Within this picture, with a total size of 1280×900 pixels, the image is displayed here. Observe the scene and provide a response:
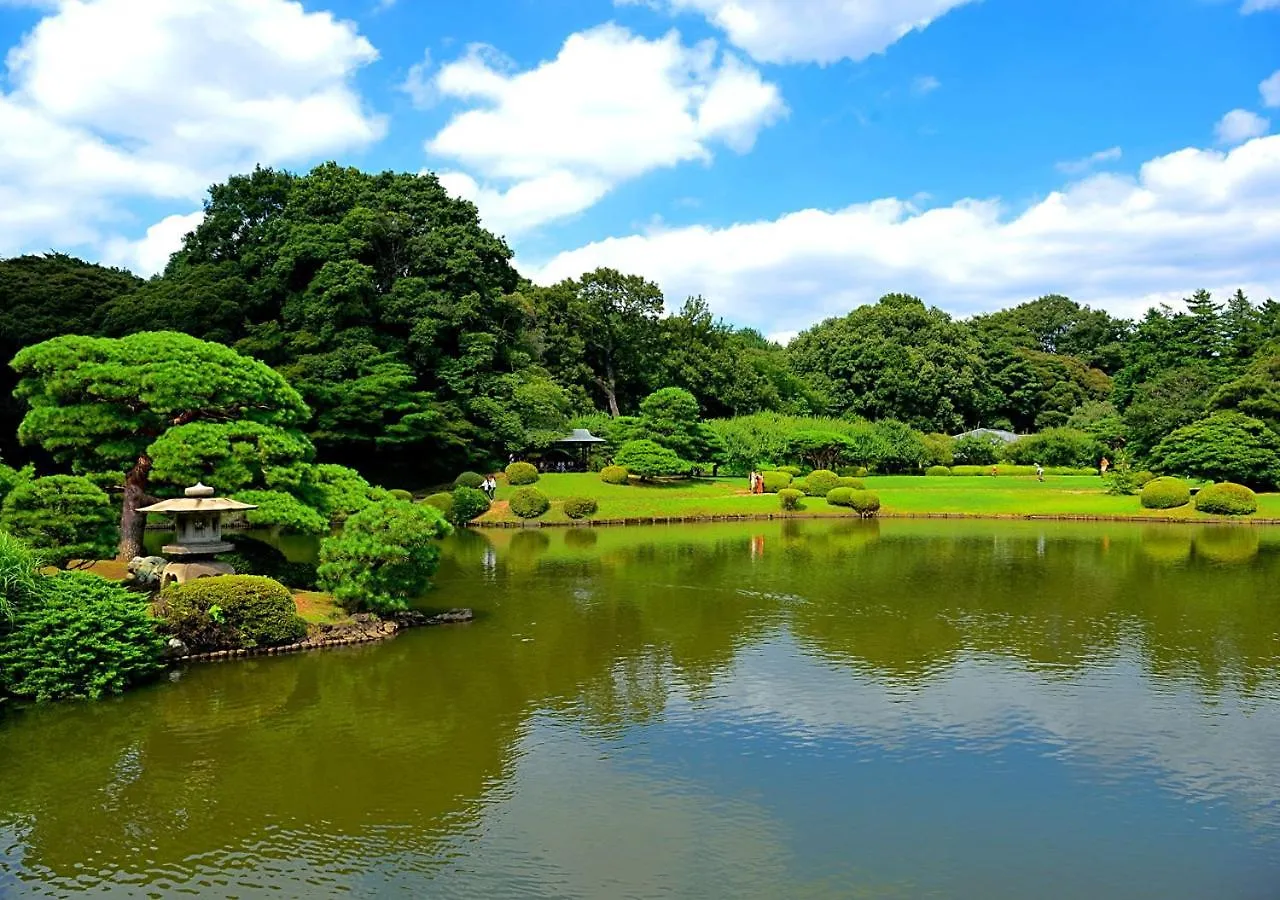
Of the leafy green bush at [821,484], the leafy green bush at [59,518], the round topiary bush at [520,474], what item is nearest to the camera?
the leafy green bush at [59,518]

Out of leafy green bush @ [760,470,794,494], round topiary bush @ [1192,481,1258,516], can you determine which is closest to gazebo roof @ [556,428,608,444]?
leafy green bush @ [760,470,794,494]

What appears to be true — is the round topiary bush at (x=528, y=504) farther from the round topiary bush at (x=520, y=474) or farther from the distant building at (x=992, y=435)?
the distant building at (x=992, y=435)

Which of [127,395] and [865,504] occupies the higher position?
[127,395]

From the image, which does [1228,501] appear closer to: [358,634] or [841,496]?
[841,496]

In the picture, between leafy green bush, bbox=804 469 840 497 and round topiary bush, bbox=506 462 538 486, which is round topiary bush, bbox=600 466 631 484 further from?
leafy green bush, bbox=804 469 840 497

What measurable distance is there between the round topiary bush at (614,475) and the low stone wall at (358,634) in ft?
81.4

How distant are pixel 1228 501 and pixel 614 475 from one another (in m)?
25.1

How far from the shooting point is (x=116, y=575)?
17.8 m

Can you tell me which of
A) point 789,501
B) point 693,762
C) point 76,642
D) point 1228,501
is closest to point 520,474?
point 789,501

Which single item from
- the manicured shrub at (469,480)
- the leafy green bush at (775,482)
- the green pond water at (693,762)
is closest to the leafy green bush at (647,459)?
the leafy green bush at (775,482)

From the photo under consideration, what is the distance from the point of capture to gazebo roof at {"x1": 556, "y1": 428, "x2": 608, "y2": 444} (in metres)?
49.3

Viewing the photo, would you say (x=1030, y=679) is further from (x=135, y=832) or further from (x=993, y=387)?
(x=993, y=387)

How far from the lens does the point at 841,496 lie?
41.4 m

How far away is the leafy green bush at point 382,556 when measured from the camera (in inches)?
676
